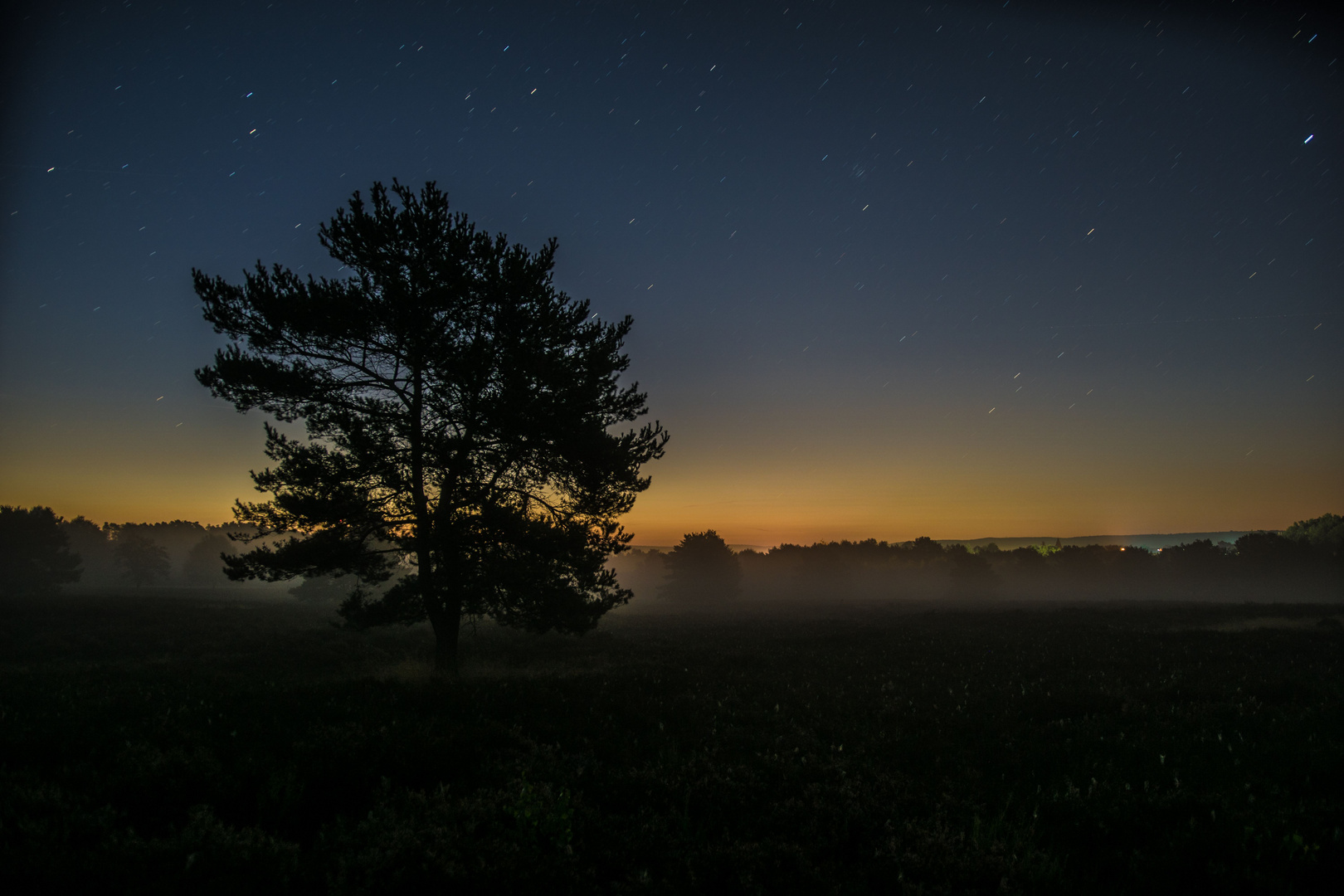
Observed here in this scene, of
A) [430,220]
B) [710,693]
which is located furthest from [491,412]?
[710,693]

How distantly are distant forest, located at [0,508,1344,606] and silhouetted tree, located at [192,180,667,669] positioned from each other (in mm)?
46355

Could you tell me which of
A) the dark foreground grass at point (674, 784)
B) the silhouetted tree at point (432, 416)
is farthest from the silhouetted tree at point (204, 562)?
the dark foreground grass at point (674, 784)

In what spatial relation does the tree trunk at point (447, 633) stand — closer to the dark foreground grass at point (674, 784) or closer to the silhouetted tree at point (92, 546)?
the dark foreground grass at point (674, 784)

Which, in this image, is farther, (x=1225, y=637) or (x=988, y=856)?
(x=1225, y=637)

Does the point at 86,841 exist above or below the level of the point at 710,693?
above

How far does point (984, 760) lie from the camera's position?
24.4 feet

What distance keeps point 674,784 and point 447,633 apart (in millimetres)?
9194

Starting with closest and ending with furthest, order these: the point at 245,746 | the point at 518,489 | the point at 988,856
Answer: the point at 988,856
the point at 245,746
the point at 518,489

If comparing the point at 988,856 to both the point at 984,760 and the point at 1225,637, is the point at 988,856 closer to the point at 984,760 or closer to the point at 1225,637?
the point at 984,760

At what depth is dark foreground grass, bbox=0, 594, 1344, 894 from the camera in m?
4.28

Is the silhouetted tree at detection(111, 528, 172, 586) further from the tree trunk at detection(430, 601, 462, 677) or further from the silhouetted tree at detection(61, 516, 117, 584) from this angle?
the tree trunk at detection(430, 601, 462, 677)

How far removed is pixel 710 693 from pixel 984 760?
530 cm

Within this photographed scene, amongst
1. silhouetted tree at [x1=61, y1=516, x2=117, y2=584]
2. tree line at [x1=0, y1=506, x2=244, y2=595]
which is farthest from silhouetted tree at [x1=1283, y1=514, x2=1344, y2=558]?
silhouetted tree at [x1=61, y1=516, x2=117, y2=584]

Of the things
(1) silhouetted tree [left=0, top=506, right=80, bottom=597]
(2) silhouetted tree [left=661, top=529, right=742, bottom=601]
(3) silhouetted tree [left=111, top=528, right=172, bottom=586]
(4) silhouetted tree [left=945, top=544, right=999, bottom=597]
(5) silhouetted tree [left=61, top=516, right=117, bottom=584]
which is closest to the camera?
(1) silhouetted tree [left=0, top=506, right=80, bottom=597]
